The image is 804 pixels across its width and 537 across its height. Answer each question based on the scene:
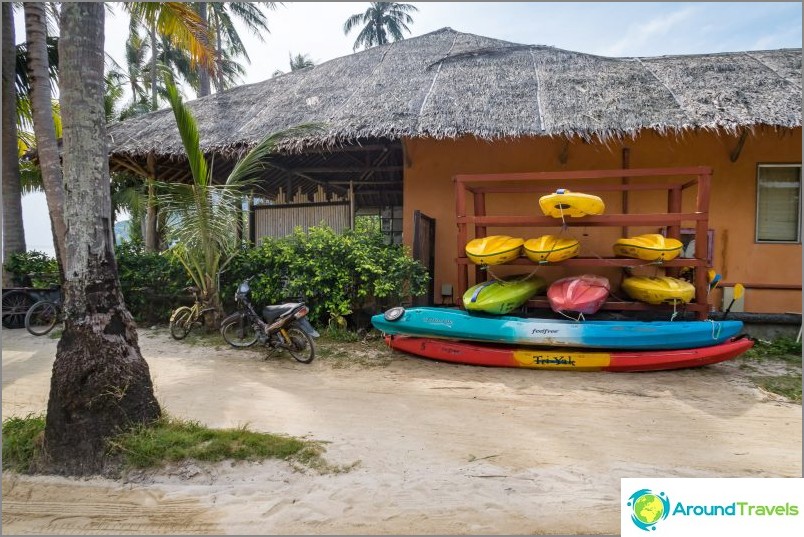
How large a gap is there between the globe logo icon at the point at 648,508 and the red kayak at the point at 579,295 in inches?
132

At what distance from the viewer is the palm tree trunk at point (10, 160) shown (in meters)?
8.33

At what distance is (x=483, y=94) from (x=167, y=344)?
631cm

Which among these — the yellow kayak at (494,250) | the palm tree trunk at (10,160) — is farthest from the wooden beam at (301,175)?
the palm tree trunk at (10,160)

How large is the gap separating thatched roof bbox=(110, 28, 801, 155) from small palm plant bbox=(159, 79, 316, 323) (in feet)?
4.63

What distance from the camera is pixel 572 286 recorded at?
18.8ft

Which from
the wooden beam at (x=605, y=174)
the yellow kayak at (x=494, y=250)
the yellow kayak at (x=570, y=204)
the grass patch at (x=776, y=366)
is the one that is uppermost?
the wooden beam at (x=605, y=174)

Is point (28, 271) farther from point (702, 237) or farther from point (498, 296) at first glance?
point (702, 237)

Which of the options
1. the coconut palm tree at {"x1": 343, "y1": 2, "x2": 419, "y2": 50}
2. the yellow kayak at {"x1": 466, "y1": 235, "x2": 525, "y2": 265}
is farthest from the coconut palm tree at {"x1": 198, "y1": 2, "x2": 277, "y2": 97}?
the yellow kayak at {"x1": 466, "y1": 235, "x2": 525, "y2": 265}

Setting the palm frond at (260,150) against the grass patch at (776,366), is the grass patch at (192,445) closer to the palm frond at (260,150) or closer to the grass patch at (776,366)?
the palm frond at (260,150)

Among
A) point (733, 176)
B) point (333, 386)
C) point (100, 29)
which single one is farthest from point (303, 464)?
point (733, 176)

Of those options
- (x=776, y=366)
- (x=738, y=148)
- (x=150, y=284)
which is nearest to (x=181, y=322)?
(x=150, y=284)

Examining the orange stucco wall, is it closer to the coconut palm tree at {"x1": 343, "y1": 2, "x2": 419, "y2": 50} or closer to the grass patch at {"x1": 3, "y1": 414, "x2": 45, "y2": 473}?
the grass patch at {"x1": 3, "y1": 414, "x2": 45, "y2": 473}

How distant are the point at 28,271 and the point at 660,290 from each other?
10.4 metres

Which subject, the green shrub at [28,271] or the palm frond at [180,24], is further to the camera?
the green shrub at [28,271]
